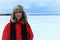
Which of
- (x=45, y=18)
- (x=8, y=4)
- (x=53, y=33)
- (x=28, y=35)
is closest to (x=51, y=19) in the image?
(x=45, y=18)

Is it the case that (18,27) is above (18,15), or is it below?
below

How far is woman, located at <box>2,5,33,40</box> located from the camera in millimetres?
2439

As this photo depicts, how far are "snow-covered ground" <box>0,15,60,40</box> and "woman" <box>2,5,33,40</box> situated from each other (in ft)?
3.86

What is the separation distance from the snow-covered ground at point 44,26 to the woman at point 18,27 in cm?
118

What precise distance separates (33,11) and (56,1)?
1.57ft

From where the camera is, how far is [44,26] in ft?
13.7

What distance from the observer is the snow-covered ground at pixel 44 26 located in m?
3.75

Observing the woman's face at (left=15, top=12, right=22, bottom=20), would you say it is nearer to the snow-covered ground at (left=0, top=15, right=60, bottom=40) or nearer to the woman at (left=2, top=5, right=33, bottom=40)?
the woman at (left=2, top=5, right=33, bottom=40)

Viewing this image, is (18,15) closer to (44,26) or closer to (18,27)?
(18,27)

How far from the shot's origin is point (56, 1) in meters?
4.45

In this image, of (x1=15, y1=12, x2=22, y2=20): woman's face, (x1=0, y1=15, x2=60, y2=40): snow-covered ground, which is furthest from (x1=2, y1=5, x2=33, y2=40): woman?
(x1=0, y1=15, x2=60, y2=40): snow-covered ground

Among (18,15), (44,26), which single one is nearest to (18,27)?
(18,15)

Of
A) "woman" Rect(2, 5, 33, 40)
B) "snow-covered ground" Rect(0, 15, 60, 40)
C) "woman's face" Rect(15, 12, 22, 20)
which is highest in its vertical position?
"woman's face" Rect(15, 12, 22, 20)

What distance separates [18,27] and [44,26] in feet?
5.75
